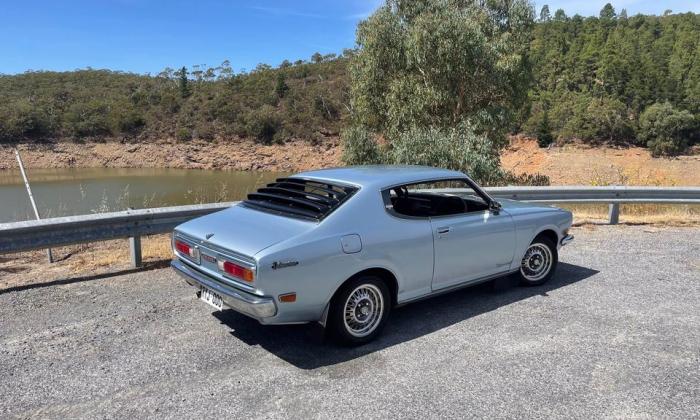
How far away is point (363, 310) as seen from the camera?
176 inches

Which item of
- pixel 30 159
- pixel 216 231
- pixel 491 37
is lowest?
pixel 30 159

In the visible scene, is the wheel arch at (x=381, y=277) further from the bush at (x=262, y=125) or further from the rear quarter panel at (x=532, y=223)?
the bush at (x=262, y=125)

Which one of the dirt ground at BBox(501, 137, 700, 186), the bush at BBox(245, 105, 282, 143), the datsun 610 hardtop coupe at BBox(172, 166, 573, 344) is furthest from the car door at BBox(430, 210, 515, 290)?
the bush at BBox(245, 105, 282, 143)

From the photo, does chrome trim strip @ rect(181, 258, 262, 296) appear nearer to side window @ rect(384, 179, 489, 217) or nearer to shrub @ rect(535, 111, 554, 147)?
side window @ rect(384, 179, 489, 217)

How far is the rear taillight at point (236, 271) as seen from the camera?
391cm

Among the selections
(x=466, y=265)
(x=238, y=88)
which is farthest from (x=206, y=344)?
(x=238, y=88)

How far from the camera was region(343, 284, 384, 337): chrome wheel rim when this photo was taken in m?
4.38

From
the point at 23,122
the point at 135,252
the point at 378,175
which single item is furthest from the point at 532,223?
the point at 23,122

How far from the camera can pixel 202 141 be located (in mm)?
56188

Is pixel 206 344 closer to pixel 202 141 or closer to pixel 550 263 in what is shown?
pixel 550 263

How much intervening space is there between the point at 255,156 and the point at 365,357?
51472mm

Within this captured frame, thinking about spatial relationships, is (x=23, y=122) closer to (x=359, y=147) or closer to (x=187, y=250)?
(x=359, y=147)

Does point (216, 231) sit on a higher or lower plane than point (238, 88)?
lower

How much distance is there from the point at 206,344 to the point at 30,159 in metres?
52.0
